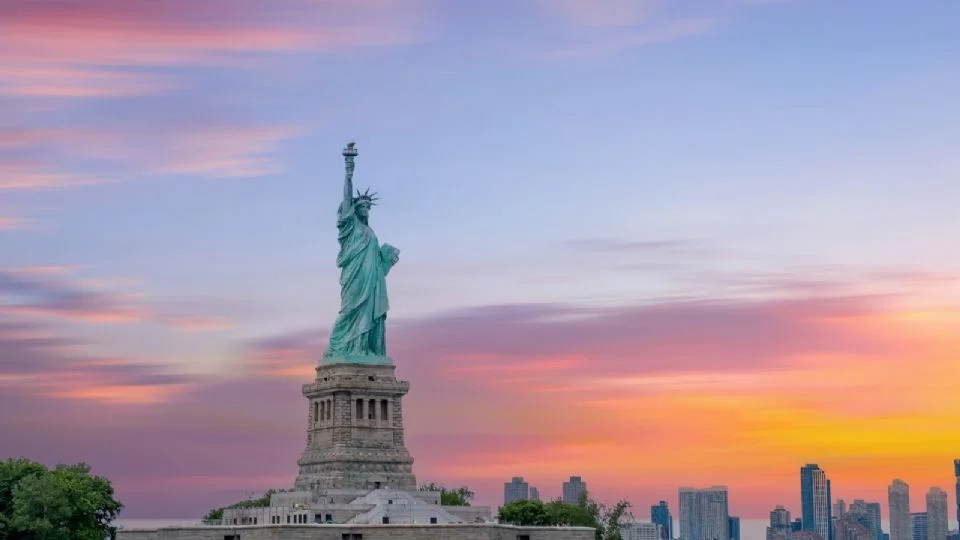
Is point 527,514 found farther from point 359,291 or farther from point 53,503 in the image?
point 53,503

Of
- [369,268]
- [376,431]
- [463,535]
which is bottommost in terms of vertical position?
[463,535]

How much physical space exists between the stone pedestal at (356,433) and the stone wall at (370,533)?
6.94 m

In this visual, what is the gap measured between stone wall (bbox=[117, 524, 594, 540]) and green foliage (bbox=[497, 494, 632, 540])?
1784 cm

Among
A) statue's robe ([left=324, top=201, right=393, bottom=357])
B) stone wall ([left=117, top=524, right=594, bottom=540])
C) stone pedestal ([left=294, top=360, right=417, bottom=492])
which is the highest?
statue's robe ([left=324, top=201, right=393, bottom=357])

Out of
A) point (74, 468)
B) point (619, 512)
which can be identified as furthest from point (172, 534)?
point (619, 512)

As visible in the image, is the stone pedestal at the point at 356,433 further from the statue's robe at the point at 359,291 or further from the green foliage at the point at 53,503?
the green foliage at the point at 53,503

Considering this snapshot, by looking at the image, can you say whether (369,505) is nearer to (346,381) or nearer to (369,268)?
(346,381)

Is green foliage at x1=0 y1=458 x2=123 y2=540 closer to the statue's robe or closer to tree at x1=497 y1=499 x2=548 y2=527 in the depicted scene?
the statue's robe

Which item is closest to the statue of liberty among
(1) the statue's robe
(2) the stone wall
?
(1) the statue's robe

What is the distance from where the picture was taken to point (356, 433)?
113312mm

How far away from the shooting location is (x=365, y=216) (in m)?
119

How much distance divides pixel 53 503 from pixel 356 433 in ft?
67.9

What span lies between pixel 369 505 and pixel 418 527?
4467 millimetres

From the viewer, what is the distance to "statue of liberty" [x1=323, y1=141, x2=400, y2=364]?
116438mm
